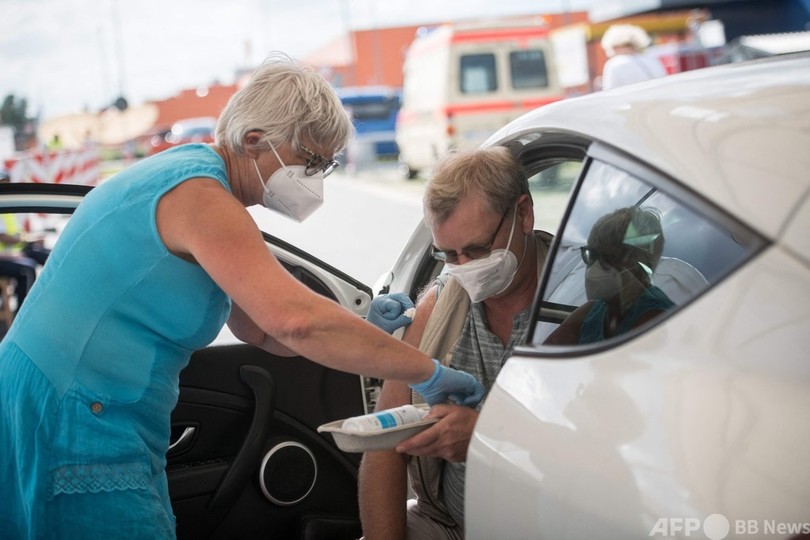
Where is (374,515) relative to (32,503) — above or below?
below

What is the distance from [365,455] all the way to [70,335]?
0.85 m

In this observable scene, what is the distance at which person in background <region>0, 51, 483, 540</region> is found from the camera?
1.97 meters

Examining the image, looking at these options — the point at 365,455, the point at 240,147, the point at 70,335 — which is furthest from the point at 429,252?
the point at 70,335

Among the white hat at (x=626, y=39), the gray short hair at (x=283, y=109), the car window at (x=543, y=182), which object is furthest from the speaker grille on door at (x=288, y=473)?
the white hat at (x=626, y=39)

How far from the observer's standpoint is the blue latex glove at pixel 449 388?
2131mm

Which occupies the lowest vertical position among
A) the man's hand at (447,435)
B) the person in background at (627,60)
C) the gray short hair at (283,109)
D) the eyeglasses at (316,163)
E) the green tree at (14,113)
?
the man's hand at (447,435)

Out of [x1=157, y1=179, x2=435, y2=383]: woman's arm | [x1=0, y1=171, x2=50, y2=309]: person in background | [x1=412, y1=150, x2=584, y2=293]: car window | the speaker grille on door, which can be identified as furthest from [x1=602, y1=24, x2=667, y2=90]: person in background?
[x1=157, y1=179, x2=435, y2=383]: woman's arm

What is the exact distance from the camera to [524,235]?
8.61ft

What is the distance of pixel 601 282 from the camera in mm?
2150

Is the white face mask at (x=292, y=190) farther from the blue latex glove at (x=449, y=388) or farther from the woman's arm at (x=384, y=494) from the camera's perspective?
the woman's arm at (x=384, y=494)

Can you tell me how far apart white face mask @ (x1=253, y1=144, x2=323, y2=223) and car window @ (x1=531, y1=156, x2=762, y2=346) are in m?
0.65

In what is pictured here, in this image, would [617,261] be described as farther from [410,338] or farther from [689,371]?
[410,338]

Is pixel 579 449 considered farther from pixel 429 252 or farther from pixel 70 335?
pixel 429 252

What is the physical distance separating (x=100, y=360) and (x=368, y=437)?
1.93 ft
